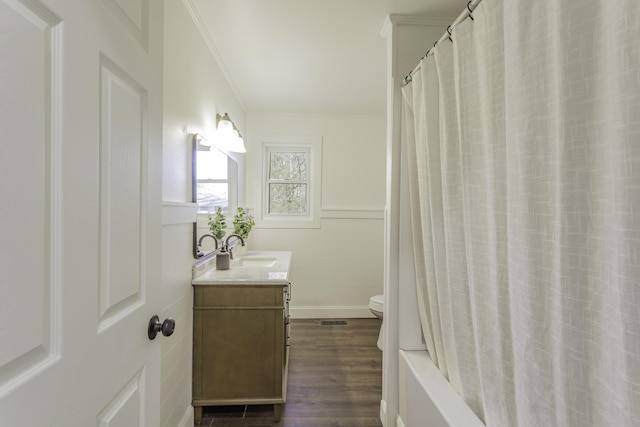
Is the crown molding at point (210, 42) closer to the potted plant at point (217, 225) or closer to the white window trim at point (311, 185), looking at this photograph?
the white window trim at point (311, 185)

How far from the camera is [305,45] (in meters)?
2.10

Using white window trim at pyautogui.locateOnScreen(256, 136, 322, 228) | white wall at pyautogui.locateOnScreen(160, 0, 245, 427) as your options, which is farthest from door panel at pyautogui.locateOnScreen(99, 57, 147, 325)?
white window trim at pyautogui.locateOnScreen(256, 136, 322, 228)

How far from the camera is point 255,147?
3.60 metres

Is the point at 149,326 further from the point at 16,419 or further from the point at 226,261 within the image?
the point at 226,261

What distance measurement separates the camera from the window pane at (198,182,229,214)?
196 centimetres

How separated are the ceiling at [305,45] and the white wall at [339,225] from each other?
0.42 meters

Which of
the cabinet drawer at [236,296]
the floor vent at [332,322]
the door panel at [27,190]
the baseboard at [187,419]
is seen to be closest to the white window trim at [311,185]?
the floor vent at [332,322]

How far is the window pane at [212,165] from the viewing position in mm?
1930

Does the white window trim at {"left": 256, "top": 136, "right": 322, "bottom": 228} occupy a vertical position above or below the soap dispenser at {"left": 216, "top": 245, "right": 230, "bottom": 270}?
above

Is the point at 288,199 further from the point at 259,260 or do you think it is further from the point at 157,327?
the point at 157,327

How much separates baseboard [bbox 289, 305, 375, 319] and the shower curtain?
2.47 m

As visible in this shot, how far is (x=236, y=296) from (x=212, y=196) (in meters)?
0.75

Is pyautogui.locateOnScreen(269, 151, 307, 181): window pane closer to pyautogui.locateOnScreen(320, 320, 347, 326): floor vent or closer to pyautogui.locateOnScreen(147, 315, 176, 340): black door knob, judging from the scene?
pyautogui.locateOnScreen(320, 320, 347, 326): floor vent

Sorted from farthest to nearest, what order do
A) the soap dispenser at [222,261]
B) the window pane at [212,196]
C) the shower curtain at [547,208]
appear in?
1. the soap dispenser at [222,261]
2. the window pane at [212,196]
3. the shower curtain at [547,208]
